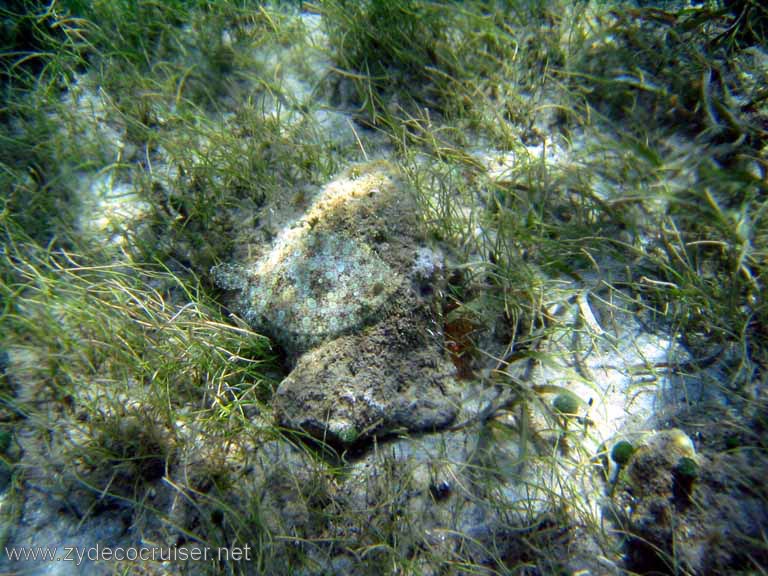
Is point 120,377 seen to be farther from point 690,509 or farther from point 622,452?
point 690,509

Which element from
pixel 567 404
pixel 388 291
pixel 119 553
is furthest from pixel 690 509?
pixel 119 553

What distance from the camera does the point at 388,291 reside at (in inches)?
77.5

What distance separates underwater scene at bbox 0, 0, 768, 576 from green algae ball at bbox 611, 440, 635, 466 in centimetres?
3

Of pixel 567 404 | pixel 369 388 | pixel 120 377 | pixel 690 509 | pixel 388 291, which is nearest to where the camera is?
pixel 690 509

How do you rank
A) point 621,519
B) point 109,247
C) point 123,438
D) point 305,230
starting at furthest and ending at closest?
point 109,247 → point 305,230 → point 123,438 → point 621,519

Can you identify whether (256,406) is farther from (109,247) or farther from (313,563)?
(109,247)

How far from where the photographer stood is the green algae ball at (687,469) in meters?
1.72

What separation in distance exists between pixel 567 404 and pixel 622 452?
1.05 ft

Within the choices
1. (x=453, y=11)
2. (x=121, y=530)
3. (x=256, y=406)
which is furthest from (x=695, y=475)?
(x=453, y=11)

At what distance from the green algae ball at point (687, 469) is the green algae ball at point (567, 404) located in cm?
47

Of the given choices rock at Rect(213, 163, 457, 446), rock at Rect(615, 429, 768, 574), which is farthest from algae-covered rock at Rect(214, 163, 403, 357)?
rock at Rect(615, 429, 768, 574)

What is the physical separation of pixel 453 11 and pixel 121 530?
4143 millimetres

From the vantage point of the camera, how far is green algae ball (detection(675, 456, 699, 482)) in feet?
5.63

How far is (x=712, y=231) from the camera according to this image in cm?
237
